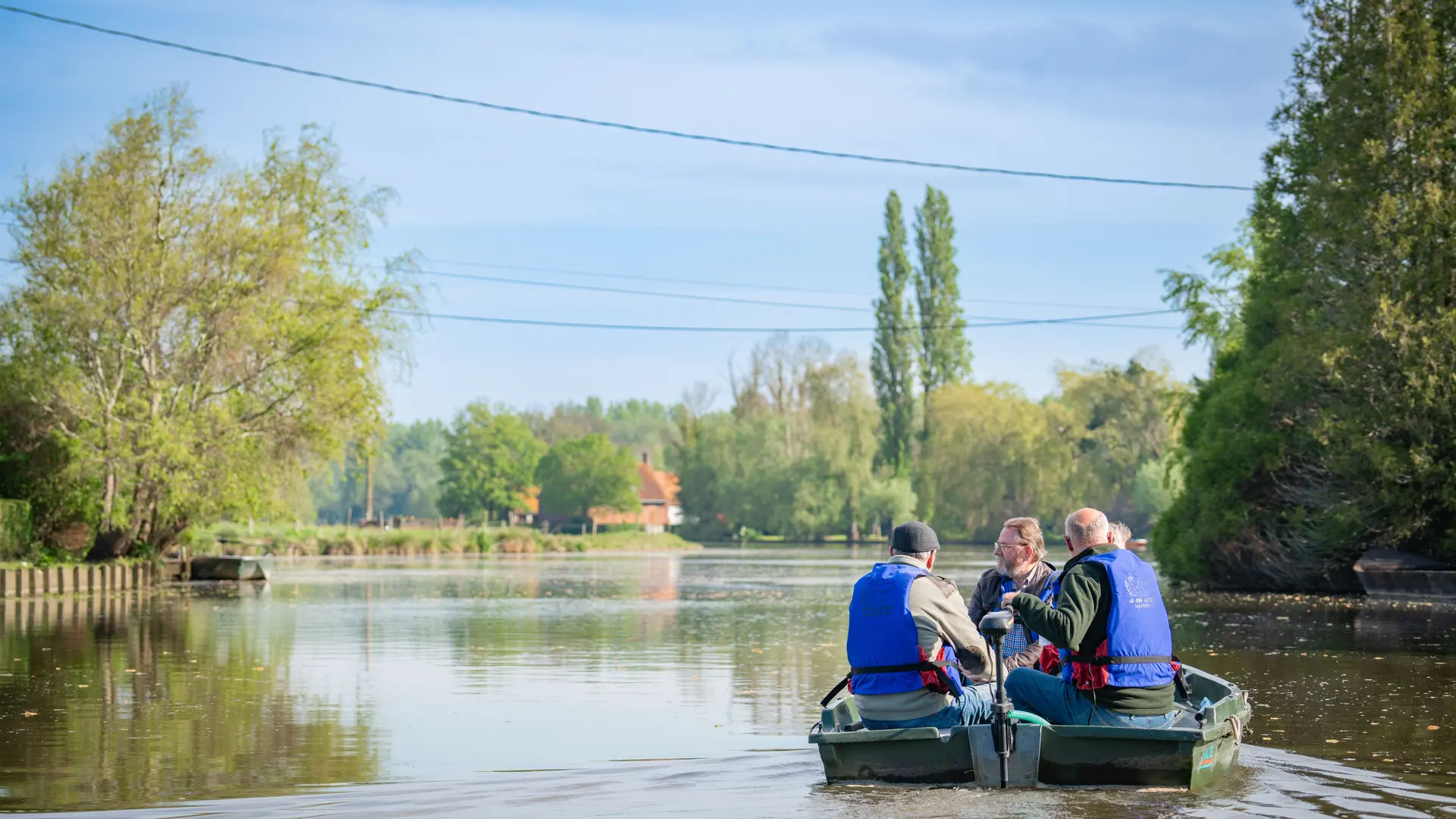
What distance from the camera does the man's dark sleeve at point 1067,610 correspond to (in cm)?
913

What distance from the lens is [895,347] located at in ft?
337

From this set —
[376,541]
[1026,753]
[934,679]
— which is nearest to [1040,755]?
[1026,753]

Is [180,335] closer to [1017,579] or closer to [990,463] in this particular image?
[1017,579]

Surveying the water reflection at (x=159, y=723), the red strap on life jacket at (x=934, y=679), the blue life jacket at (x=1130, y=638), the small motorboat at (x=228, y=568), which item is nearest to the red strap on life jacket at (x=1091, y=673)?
the blue life jacket at (x=1130, y=638)

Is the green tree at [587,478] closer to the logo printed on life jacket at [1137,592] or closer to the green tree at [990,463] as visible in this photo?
the green tree at [990,463]

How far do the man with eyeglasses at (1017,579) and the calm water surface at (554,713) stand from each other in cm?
159

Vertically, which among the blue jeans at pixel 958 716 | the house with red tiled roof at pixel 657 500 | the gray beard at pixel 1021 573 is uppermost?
the house with red tiled roof at pixel 657 500

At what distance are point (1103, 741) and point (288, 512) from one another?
36.2 m

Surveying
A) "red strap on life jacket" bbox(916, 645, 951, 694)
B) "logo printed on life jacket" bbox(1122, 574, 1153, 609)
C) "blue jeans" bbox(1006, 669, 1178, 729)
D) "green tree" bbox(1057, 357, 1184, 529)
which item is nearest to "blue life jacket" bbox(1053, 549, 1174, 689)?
"logo printed on life jacket" bbox(1122, 574, 1153, 609)

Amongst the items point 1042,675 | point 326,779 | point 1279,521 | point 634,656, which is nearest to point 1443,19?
point 1279,521

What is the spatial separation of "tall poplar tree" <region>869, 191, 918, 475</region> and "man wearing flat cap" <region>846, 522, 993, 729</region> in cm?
9262

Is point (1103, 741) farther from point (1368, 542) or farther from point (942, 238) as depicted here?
point (942, 238)

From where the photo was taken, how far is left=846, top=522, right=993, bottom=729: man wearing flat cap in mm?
9656

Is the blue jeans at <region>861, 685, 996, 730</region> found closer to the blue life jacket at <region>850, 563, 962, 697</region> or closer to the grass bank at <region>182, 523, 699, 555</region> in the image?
the blue life jacket at <region>850, 563, 962, 697</region>
